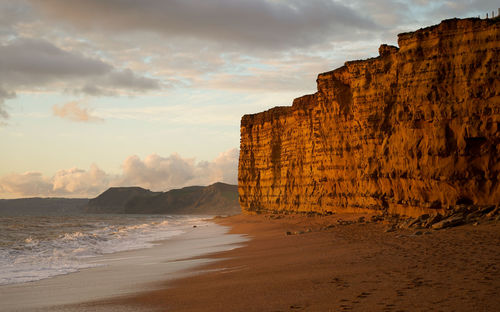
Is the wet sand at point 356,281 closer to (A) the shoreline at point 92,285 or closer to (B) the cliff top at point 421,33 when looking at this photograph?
(A) the shoreline at point 92,285

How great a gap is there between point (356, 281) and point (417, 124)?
14448 millimetres

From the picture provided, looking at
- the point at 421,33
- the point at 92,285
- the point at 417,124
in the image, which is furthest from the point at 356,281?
the point at 421,33

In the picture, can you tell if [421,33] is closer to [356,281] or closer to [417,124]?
[417,124]

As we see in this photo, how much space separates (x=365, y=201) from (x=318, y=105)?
9.48 metres

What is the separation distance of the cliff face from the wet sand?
5.99m

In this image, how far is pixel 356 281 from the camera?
309 inches

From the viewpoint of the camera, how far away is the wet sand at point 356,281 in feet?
20.7

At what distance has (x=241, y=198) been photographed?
5753 cm

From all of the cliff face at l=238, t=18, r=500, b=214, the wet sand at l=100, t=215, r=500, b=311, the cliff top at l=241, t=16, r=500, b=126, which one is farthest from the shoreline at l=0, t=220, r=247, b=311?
the cliff top at l=241, t=16, r=500, b=126

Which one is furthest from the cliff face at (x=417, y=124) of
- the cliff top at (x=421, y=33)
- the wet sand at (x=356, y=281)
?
the wet sand at (x=356, y=281)

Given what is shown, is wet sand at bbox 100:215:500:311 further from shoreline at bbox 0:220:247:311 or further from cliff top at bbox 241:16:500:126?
cliff top at bbox 241:16:500:126

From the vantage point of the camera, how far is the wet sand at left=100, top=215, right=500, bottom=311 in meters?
6.31

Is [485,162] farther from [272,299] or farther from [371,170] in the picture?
[272,299]

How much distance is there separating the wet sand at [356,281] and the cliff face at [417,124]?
5987 millimetres
